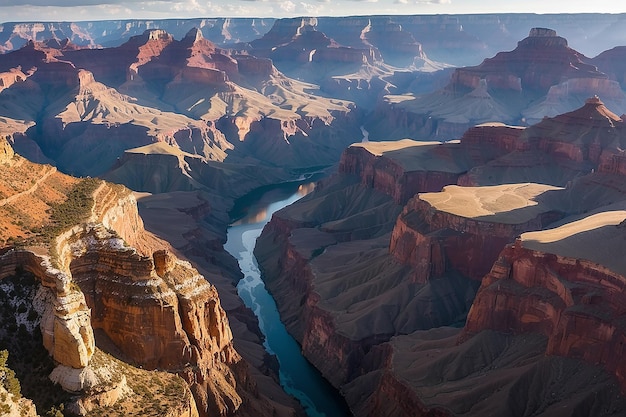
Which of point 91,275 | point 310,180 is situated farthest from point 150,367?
point 310,180

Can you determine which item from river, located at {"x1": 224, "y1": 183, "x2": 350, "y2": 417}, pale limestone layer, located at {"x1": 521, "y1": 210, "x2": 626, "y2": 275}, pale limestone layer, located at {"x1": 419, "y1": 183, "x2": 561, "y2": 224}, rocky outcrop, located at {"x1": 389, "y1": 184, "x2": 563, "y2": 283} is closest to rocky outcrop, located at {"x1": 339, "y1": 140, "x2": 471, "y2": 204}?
pale limestone layer, located at {"x1": 419, "y1": 183, "x2": 561, "y2": 224}

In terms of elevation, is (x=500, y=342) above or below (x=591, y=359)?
below

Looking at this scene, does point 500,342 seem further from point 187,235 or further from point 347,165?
point 347,165

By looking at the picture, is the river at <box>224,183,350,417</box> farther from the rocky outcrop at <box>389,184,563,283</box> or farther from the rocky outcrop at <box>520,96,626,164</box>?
the rocky outcrop at <box>520,96,626,164</box>

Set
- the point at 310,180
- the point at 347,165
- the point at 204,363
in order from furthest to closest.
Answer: the point at 310,180
the point at 347,165
the point at 204,363

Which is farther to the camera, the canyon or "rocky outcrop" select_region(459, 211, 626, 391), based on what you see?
"rocky outcrop" select_region(459, 211, 626, 391)

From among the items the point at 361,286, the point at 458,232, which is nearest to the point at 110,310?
the point at 361,286

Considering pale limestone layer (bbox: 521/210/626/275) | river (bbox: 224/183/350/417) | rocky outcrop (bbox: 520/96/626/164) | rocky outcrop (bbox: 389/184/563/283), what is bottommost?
river (bbox: 224/183/350/417)

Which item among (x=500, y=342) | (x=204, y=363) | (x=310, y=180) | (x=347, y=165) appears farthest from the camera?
(x=310, y=180)
